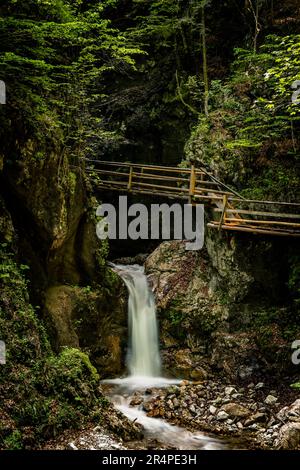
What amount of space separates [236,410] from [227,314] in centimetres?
293

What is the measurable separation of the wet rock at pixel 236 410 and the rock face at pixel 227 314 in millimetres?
1421

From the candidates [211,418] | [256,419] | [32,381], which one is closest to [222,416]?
[211,418]

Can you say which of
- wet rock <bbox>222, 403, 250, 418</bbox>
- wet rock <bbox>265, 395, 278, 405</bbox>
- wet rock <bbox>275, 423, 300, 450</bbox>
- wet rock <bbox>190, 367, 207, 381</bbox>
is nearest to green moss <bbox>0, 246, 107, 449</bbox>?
wet rock <bbox>275, 423, 300, 450</bbox>

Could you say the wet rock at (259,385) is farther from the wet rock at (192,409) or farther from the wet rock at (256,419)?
the wet rock at (192,409)

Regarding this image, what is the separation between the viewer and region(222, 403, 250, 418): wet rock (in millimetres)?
8953

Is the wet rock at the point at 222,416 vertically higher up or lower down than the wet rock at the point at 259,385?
lower down

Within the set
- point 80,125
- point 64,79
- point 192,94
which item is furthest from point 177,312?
point 192,94

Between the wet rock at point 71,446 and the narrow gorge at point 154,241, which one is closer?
the wet rock at point 71,446

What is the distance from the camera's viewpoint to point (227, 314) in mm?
11516

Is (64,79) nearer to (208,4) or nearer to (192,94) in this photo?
(192,94)

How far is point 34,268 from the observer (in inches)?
348

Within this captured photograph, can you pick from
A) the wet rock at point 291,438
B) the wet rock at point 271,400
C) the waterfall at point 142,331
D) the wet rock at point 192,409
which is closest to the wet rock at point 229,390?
the wet rock at point 271,400

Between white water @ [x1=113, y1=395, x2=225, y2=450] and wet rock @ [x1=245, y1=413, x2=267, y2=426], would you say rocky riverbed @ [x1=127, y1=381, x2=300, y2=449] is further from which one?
white water @ [x1=113, y1=395, x2=225, y2=450]

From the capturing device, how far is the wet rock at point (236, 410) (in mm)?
8953
